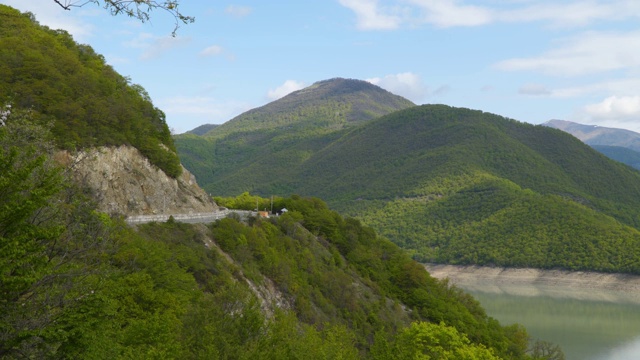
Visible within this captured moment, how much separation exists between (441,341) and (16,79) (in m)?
31.5

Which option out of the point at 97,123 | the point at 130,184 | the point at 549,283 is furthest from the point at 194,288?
the point at 549,283

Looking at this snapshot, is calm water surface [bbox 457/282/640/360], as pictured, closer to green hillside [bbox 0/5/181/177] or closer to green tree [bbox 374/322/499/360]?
green tree [bbox 374/322/499/360]

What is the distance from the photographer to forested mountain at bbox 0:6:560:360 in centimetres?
1357

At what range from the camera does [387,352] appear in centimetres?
3066

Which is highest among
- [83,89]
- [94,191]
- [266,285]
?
[83,89]

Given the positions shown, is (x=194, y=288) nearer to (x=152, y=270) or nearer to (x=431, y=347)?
(x=152, y=270)

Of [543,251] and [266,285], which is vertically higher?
[266,285]

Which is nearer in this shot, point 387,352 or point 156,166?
point 387,352

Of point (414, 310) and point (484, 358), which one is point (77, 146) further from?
point (414, 310)

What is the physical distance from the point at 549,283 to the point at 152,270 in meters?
128

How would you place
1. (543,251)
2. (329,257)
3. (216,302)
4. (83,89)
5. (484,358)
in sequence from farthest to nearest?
(543,251)
(329,257)
(83,89)
(484,358)
(216,302)

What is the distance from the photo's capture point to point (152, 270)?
27.6 m

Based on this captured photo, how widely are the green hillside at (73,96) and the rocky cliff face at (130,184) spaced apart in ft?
2.96

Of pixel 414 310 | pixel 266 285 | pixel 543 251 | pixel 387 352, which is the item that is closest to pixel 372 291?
pixel 414 310
